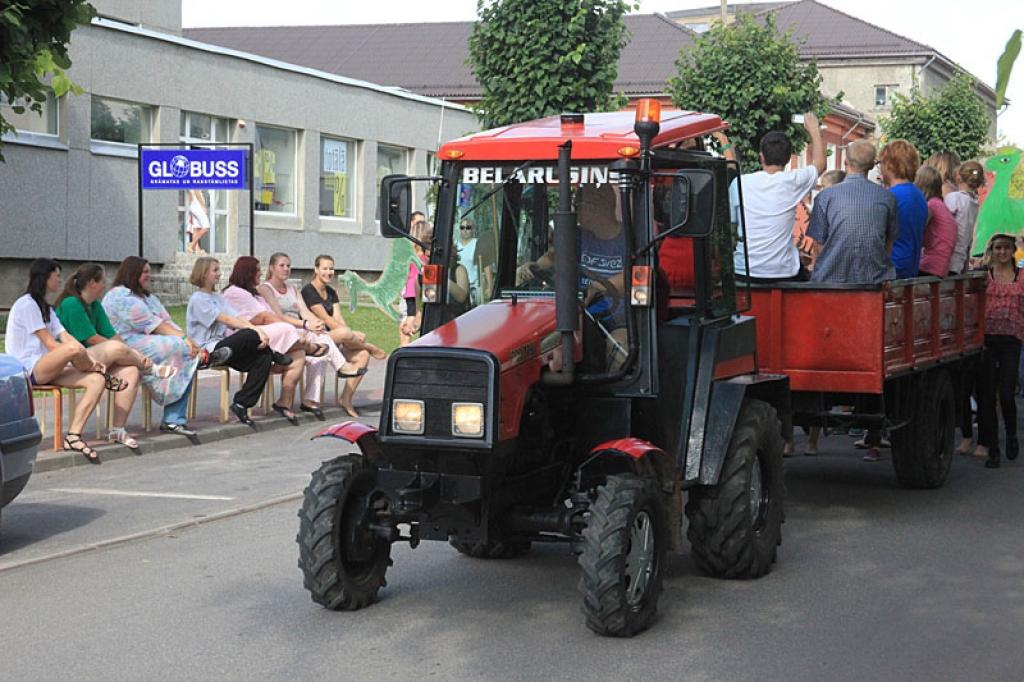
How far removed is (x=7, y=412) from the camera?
28.6 ft

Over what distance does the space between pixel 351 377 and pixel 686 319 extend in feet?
28.8

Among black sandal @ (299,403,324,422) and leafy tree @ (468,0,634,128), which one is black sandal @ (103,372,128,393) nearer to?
black sandal @ (299,403,324,422)

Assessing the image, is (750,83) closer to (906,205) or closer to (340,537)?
(906,205)

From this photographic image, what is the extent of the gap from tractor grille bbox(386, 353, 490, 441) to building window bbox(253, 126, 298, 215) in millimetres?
28881

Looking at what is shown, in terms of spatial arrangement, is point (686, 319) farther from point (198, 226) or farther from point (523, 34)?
point (198, 226)

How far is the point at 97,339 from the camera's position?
12664 mm

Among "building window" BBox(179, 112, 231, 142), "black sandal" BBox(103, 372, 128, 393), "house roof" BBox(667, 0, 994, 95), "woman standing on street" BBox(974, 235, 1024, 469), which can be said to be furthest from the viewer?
"house roof" BBox(667, 0, 994, 95)

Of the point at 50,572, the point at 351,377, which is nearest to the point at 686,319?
the point at 50,572

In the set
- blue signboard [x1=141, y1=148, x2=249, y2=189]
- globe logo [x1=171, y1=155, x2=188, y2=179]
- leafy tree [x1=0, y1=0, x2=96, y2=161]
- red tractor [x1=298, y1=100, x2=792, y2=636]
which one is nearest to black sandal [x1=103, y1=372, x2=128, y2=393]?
leafy tree [x1=0, y1=0, x2=96, y2=161]

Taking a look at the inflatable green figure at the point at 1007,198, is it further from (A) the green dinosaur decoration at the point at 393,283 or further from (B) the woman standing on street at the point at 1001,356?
(A) the green dinosaur decoration at the point at 393,283

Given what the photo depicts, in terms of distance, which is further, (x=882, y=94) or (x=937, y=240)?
(x=882, y=94)

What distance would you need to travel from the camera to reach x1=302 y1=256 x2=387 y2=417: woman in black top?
1611 cm

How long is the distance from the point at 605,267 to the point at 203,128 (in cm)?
2698

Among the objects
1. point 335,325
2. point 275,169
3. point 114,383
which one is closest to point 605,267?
point 114,383
